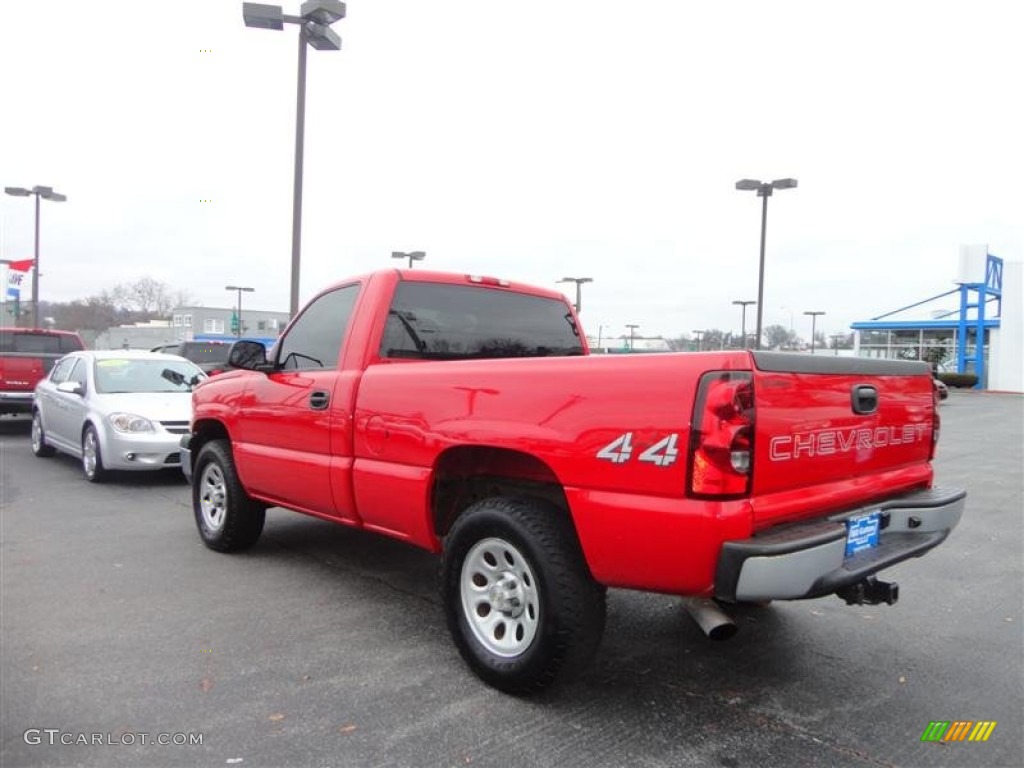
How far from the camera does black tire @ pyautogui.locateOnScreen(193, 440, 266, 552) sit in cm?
552

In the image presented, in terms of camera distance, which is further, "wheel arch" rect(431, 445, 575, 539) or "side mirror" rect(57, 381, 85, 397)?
"side mirror" rect(57, 381, 85, 397)

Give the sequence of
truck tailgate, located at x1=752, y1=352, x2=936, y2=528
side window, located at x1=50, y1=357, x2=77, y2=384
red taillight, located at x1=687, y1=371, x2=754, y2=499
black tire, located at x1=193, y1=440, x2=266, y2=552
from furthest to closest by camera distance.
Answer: side window, located at x1=50, y1=357, x2=77, y2=384
black tire, located at x1=193, y1=440, x2=266, y2=552
truck tailgate, located at x1=752, y1=352, x2=936, y2=528
red taillight, located at x1=687, y1=371, x2=754, y2=499

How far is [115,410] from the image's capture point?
8664 mm

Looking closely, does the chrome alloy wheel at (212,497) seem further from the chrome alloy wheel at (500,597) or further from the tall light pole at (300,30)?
the tall light pole at (300,30)

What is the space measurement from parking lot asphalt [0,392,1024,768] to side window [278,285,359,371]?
146 centimetres

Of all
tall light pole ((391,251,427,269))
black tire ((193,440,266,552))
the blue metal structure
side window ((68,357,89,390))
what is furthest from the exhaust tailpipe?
the blue metal structure

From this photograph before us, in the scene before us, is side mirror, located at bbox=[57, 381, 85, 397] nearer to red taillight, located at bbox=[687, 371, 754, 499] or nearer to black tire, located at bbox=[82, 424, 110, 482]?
black tire, located at bbox=[82, 424, 110, 482]

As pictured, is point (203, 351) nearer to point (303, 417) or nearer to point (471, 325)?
point (303, 417)

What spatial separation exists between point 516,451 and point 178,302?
317 feet

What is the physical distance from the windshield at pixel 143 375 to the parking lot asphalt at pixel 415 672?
414 cm

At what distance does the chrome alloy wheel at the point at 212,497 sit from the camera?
5.73m

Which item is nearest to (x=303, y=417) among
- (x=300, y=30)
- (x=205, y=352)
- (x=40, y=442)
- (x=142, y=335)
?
(x=40, y=442)

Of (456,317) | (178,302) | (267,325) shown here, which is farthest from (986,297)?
(178,302)

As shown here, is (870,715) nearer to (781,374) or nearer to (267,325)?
(781,374)
